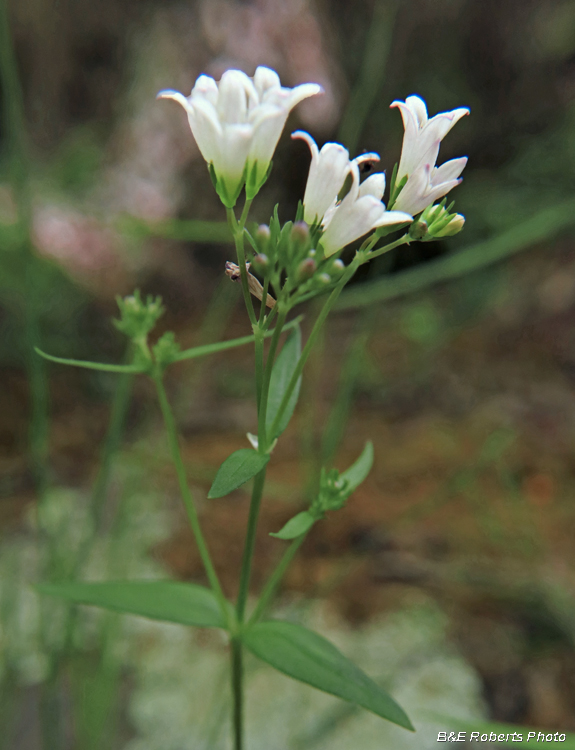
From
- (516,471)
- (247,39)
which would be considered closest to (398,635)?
(516,471)

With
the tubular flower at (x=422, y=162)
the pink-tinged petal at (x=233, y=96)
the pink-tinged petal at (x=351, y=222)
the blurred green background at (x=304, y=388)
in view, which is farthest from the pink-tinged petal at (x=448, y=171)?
the blurred green background at (x=304, y=388)

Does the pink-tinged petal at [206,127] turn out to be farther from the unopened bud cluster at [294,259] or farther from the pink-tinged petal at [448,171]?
the pink-tinged petal at [448,171]

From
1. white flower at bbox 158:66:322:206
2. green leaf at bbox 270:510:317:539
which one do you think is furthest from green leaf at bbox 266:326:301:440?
white flower at bbox 158:66:322:206

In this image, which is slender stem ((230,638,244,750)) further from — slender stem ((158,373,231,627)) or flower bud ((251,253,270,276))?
Answer: flower bud ((251,253,270,276))

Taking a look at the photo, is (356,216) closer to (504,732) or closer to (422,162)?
(422,162)

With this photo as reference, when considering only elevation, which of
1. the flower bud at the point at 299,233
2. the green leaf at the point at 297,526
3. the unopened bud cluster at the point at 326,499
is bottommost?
the green leaf at the point at 297,526

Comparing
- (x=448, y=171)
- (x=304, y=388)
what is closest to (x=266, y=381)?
(x=448, y=171)
